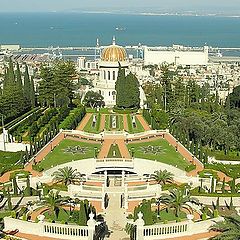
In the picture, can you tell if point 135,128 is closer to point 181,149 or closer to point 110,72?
point 181,149

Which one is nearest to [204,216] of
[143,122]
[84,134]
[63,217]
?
[63,217]

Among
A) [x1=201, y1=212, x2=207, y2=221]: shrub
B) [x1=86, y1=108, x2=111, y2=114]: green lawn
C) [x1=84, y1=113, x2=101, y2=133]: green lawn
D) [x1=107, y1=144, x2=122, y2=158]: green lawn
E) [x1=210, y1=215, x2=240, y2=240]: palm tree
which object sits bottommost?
[x1=86, y1=108, x2=111, y2=114]: green lawn

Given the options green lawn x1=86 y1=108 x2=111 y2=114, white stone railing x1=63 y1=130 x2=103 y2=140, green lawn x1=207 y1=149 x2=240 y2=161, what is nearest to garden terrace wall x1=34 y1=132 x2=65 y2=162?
white stone railing x1=63 y1=130 x2=103 y2=140

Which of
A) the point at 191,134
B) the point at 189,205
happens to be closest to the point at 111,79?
the point at 191,134

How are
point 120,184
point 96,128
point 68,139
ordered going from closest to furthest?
point 120,184
point 68,139
point 96,128

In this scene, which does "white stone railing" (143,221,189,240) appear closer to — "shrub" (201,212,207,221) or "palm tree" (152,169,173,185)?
"shrub" (201,212,207,221)

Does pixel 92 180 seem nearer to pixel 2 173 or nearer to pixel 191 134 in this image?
pixel 2 173

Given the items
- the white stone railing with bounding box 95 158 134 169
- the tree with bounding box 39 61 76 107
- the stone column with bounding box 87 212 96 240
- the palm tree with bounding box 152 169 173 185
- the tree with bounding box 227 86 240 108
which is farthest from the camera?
the tree with bounding box 39 61 76 107
